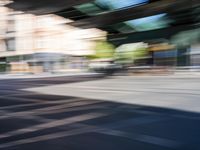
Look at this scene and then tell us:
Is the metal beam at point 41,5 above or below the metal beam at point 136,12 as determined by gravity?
above

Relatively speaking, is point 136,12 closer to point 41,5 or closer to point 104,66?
point 41,5

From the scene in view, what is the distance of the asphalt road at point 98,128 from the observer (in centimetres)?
478

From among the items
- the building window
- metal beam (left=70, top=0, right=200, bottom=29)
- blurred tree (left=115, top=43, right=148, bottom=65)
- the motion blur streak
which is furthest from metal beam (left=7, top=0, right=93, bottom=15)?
the building window

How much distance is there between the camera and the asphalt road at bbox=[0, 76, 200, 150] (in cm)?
478

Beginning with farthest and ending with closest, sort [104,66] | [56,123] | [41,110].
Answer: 1. [104,66]
2. [41,110]
3. [56,123]

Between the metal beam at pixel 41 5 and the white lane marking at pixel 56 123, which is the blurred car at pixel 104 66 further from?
the white lane marking at pixel 56 123

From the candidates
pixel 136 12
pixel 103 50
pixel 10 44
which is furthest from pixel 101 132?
pixel 10 44

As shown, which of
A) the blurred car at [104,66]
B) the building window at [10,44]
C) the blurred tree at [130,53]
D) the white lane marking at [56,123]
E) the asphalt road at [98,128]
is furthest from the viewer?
the building window at [10,44]

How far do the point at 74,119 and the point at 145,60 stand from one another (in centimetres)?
2355

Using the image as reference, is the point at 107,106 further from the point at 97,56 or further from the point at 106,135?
the point at 97,56

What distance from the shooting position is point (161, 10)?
73.5 ft

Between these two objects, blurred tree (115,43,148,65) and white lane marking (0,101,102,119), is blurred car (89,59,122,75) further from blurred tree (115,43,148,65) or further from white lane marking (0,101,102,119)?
white lane marking (0,101,102,119)

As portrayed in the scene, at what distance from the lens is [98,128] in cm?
581


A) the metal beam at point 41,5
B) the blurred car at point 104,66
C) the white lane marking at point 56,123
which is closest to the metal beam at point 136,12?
the blurred car at point 104,66
